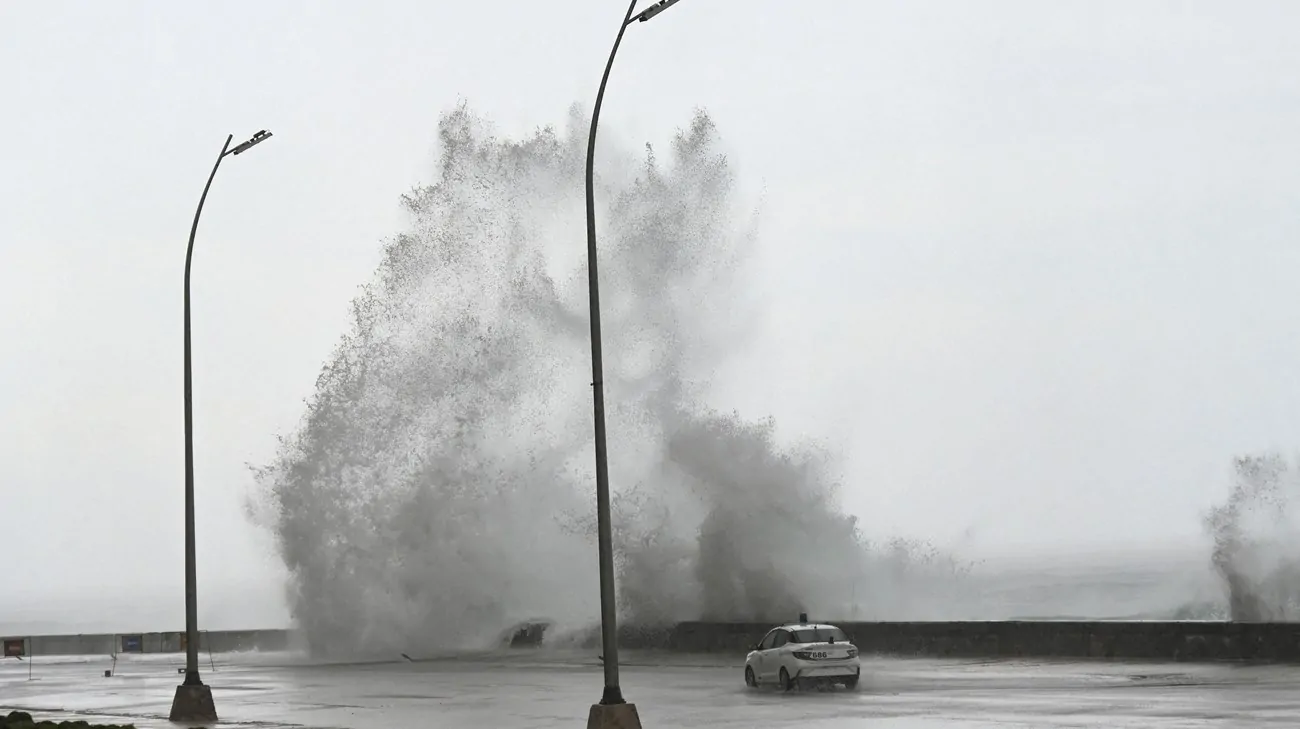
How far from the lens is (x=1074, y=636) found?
109ft

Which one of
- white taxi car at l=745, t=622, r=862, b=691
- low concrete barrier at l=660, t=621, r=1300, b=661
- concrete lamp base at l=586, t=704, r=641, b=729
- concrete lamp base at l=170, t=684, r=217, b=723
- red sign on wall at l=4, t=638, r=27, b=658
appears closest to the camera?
concrete lamp base at l=586, t=704, r=641, b=729

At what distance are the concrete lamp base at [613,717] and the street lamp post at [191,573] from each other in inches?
339

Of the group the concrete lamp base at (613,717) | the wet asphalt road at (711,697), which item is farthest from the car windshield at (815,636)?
the concrete lamp base at (613,717)

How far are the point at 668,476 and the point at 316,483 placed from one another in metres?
11.4

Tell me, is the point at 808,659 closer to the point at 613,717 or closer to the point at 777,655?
the point at 777,655

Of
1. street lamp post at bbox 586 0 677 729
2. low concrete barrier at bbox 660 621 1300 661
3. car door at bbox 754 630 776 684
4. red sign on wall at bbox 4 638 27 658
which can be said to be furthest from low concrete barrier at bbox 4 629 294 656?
street lamp post at bbox 586 0 677 729

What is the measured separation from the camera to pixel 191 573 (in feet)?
84.1

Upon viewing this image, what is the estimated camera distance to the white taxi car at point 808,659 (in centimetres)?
2762

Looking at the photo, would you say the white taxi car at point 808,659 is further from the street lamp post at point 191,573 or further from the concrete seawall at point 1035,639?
the street lamp post at point 191,573

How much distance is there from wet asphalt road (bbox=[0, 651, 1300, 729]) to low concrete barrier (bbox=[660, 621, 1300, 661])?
777 millimetres

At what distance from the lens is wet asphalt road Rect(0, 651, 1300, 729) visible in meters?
20.7

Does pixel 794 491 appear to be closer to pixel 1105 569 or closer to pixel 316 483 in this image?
pixel 316 483

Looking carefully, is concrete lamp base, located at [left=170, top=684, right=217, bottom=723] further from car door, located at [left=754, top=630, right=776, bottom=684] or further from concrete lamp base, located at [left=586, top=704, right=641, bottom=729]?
car door, located at [left=754, top=630, right=776, bottom=684]

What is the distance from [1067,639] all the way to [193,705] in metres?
17.4
